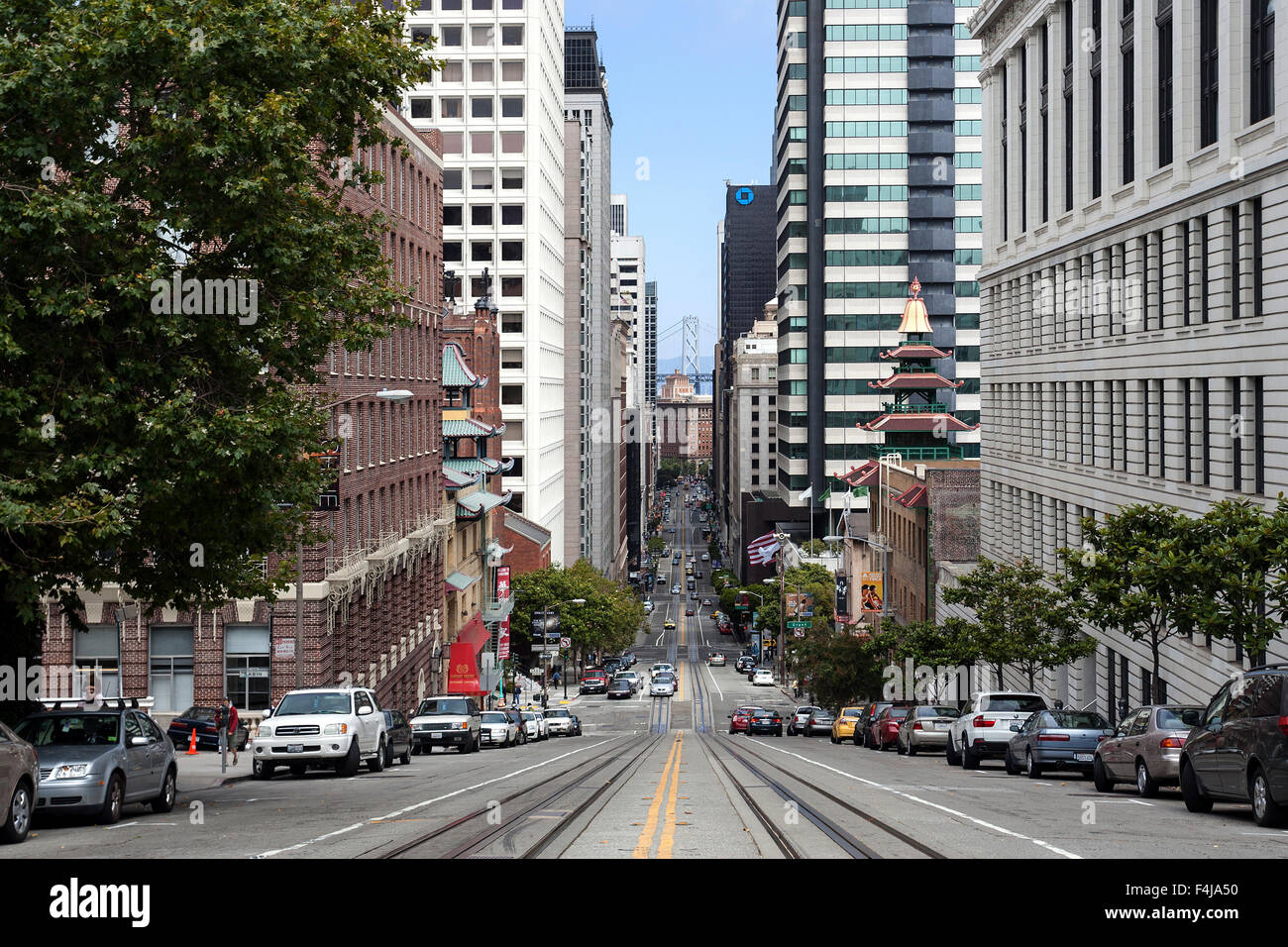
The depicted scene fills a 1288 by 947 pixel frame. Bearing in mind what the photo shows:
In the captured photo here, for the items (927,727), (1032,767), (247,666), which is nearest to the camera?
(1032,767)

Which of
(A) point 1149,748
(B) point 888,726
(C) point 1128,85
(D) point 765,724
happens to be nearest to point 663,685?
(D) point 765,724

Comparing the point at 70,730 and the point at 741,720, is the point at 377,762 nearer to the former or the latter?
the point at 70,730

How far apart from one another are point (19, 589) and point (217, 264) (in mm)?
5088

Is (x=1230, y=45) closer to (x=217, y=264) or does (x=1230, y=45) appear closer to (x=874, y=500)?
(x=217, y=264)

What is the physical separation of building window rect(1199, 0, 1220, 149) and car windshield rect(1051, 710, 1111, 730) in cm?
1622

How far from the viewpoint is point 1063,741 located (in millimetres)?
26484

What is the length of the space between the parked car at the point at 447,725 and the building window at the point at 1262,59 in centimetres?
2595

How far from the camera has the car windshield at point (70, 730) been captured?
18578mm

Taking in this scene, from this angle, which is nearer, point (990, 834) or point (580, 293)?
point (990, 834)

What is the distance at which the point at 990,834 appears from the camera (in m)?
14.9

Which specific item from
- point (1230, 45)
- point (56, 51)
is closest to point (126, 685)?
point (56, 51)

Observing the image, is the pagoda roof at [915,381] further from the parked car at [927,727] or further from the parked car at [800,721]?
the parked car at [927,727]

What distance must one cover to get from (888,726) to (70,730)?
28174 millimetres

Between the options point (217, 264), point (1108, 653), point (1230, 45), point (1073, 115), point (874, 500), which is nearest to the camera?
point (217, 264)
